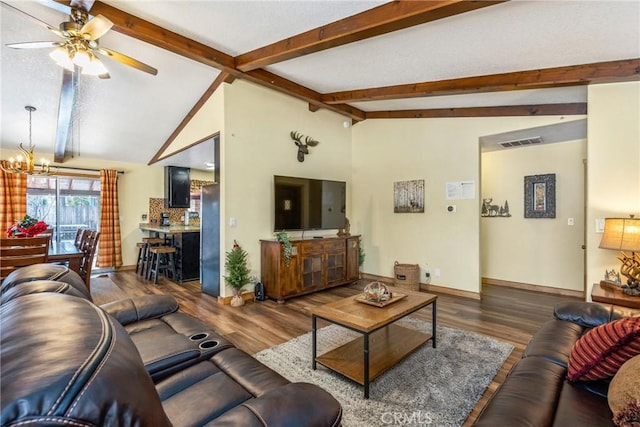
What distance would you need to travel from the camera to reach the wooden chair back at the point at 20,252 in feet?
9.87

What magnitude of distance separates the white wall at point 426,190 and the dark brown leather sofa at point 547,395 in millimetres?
2870

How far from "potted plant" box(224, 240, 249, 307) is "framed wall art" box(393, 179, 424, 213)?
9.46ft

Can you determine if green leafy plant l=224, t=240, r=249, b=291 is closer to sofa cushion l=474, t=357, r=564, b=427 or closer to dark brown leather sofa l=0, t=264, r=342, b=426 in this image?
dark brown leather sofa l=0, t=264, r=342, b=426

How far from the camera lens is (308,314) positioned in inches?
150

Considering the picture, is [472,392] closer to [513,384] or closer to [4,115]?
[513,384]

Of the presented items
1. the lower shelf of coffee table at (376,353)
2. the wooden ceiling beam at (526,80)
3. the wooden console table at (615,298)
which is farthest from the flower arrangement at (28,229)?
the wooden console table at (615,298)

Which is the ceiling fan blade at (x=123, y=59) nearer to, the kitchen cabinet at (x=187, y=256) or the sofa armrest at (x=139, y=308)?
the sofa armrest at (x=139, y=308)

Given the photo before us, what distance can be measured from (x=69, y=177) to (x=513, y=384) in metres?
7.67

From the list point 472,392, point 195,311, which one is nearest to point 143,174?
point 195,311

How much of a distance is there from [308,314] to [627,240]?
3.22 meters

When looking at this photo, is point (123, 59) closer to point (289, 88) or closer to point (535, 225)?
point (289, 88)

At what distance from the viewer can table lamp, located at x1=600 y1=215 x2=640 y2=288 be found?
8.30ft

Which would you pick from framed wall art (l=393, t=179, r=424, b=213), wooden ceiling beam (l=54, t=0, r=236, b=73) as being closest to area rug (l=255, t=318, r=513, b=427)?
framed wall art (l=393, t=179, r=424, b=213)

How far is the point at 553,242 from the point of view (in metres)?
4.76
